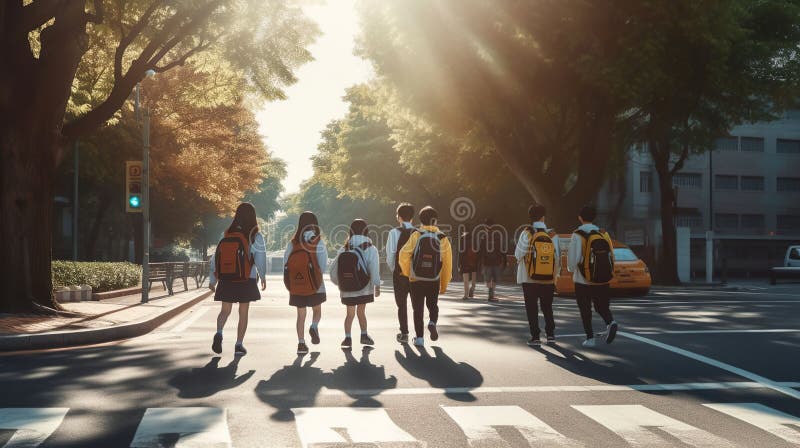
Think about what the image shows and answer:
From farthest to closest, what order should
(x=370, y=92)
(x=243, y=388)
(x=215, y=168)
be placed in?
(x=215, y=168)
(x=370, y=92)
(x=243, y=388)

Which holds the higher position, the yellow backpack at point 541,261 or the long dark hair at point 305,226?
the long dark hair at point 305,226

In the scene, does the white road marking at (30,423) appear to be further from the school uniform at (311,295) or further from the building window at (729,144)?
the building window at (729,144)

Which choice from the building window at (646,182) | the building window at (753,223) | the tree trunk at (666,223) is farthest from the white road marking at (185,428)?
the building window at (753,223)

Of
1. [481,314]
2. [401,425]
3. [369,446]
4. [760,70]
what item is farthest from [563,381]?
[760,70]

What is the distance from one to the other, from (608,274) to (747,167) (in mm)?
51939

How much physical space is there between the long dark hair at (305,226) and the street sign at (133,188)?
9565 mm

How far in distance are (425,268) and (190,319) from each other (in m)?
6.72

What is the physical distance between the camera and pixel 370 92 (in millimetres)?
29969

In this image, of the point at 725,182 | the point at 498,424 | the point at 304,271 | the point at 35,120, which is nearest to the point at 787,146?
the point at 725,182

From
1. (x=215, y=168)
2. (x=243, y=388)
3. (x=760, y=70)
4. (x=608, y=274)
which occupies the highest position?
(x=760, y=70)

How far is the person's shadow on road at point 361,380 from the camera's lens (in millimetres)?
7176

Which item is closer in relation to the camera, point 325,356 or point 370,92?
point 325,356

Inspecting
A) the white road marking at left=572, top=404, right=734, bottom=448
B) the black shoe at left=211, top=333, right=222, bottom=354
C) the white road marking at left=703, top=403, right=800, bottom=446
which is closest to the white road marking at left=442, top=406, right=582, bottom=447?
the white road marking at left=572, top=404, right=734, bottom=448

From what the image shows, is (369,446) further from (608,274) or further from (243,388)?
(608,274)
